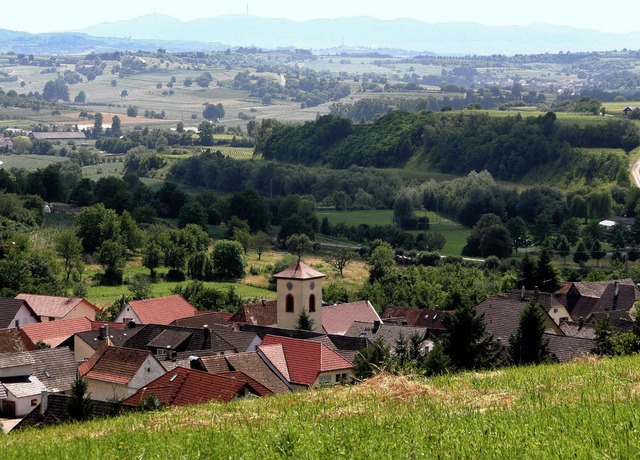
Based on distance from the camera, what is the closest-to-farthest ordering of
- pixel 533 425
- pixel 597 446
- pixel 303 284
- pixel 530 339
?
pixel 597 446 → pixel 533 425 → pixel 530 339 → pixel 303 284

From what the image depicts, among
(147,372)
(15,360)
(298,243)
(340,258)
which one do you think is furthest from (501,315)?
(298,243)

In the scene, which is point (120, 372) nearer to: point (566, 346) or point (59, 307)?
point (566, 346)

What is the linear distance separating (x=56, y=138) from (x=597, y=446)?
19386cm

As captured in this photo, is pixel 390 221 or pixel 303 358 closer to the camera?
pixel 303 358

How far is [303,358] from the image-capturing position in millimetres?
35094

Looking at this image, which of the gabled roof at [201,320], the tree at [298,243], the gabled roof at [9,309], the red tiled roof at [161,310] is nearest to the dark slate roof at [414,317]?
the gabled roof at [201,320]

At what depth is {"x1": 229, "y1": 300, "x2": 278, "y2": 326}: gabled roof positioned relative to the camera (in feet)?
168

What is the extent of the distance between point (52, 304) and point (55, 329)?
7404 millimetres

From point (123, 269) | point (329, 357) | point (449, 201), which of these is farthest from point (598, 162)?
point (329, 357)

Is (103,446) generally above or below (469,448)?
below

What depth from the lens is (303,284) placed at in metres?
48.1

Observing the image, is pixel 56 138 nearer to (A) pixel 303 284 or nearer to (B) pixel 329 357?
(A) pixel 303 284

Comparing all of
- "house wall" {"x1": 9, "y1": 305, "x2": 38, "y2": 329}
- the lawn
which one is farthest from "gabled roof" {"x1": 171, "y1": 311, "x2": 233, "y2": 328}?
the lawn

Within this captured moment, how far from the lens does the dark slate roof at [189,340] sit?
39.2 meters
